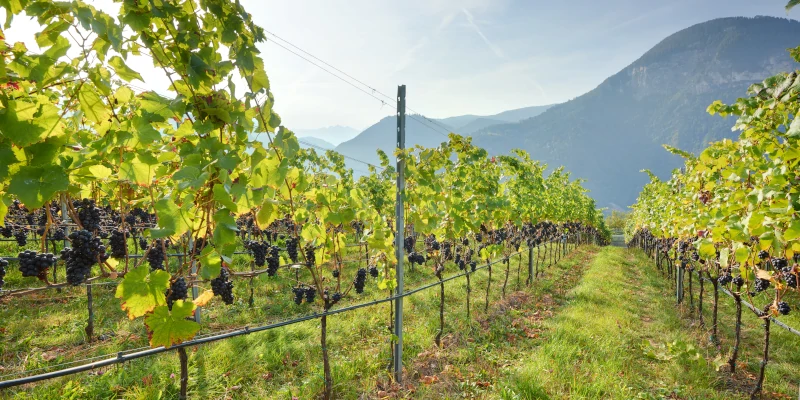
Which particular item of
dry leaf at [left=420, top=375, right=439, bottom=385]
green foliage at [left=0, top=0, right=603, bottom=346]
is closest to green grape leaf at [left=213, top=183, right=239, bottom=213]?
green foliage at [left=0, top=0, right=603, bottom=346]

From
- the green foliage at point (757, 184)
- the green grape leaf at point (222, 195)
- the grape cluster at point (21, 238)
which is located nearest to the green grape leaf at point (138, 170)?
the green grape leaf at point (222, 195)

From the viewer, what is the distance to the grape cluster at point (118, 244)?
2.05 metres

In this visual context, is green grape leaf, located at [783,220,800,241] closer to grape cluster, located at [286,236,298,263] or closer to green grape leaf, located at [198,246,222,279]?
green grape leaf, located at [198,246,222,279]

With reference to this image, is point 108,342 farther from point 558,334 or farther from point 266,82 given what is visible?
point 558,334

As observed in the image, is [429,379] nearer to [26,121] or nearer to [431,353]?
[431,353]

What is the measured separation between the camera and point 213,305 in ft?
23.3

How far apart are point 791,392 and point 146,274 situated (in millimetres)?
6999

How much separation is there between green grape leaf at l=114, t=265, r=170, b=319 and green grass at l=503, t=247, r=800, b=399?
11.6ft

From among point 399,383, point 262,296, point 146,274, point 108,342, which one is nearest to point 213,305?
point 262,296

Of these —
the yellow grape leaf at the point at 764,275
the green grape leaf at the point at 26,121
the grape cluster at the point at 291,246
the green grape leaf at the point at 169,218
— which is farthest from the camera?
the grape cluster at the point at 291,246

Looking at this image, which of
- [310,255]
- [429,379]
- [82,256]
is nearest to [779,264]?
[429,379]

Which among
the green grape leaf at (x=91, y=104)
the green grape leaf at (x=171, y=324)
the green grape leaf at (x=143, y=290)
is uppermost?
the green grape leaf at (x=91, y=104)

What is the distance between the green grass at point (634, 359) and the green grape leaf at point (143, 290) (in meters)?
3.53

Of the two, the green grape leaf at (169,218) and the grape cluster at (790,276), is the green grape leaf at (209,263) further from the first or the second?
the grape cluster at (790,276)
